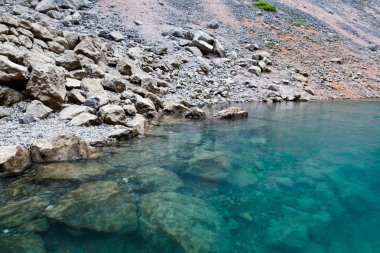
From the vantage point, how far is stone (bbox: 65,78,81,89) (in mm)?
11031

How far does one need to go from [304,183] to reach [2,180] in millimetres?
5683

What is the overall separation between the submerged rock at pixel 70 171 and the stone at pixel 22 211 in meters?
0.87

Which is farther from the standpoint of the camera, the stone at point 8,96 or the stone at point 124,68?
the stone at point 124,68

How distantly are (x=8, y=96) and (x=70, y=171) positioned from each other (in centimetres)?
454

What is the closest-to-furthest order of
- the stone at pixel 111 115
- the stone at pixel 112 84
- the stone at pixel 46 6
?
the stone at pixel 111 115, the stone at pixel 112 84, the stone at pixel 46 6

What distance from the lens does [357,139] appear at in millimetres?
9594

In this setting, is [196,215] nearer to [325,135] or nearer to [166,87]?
[325,135]

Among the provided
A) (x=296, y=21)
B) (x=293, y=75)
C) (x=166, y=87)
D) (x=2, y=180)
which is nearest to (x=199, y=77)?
(x=166, y=87)

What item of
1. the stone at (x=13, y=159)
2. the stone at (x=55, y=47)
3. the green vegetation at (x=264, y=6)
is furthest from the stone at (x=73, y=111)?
the green vegetation at (x=264, y=6)

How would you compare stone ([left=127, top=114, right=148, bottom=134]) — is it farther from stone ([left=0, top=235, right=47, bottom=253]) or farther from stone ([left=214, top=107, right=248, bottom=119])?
stone ([left=0, top=235, right=47, bottom=253])

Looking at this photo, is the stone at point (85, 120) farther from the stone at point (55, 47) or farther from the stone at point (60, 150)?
the stone at point (55, 47)

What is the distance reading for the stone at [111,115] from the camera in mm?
9555

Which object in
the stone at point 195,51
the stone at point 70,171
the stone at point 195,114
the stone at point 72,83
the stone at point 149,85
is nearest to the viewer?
the stone at point 70,171

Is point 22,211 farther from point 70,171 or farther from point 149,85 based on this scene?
point 149,85
